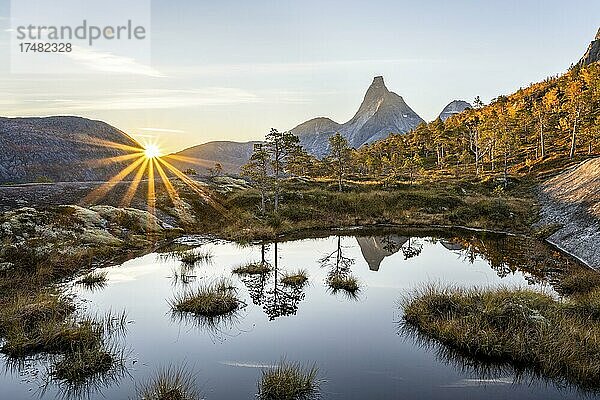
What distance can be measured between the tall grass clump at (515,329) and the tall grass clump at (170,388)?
31.1 ft

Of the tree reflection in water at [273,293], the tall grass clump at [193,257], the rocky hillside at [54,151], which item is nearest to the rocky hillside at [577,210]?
the tree reflection in water at [273,293]

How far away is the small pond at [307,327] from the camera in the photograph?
1285 centimetres

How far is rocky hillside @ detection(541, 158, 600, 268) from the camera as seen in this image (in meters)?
33.0

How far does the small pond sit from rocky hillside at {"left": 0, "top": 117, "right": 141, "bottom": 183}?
328 feet

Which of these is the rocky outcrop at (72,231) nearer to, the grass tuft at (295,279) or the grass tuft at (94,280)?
the grass tuft at (94,280)

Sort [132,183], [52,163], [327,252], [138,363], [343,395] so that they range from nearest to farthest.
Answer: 1. [343,395]
2. [138,363]
3. [327,252]
4. [132,183]
5. [52,163]

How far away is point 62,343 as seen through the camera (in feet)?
50.2

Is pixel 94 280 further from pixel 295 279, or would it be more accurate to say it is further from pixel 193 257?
pixel 295 279

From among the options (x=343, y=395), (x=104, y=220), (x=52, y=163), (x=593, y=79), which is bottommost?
(x=343, y=395)

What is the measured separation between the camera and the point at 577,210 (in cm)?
4206

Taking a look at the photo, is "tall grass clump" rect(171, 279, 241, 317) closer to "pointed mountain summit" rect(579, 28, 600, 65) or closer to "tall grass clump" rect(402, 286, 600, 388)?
"tall grass clump" rect(402, 286, 600, 388)

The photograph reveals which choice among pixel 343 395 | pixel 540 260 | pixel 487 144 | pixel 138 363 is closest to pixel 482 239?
pixel 540 260

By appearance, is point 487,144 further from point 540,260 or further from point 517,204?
point 540,260

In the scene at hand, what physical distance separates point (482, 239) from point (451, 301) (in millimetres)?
25633
